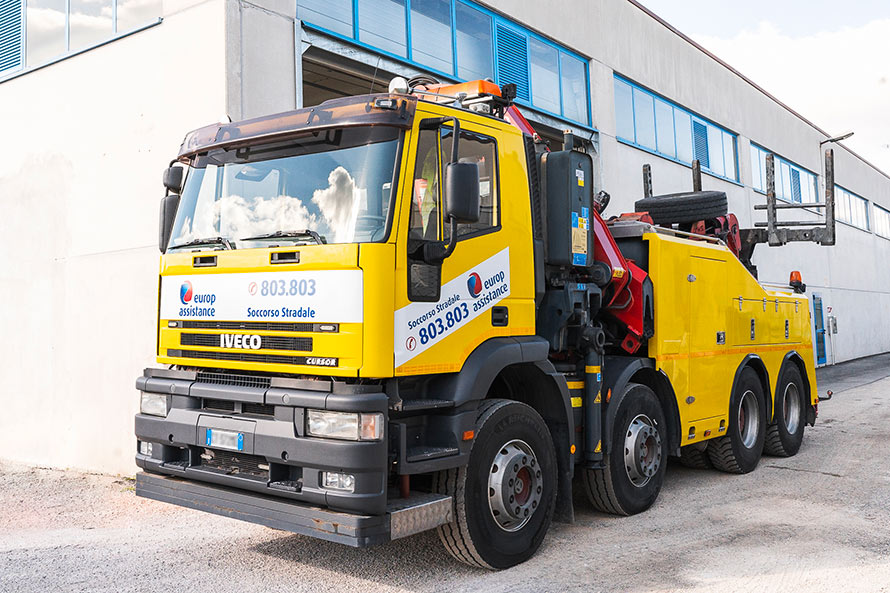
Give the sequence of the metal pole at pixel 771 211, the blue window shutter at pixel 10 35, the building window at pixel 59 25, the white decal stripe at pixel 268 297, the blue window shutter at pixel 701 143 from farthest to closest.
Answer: the blue window shutter at pixel 701 143, the metal pole at pixel 771 211, the blue window shutter at pixel 10 35, the building window at pixel 59 25, the white decal stripe at pixel 268 297

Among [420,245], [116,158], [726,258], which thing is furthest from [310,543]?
[116,158]

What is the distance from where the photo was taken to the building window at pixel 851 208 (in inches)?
1241

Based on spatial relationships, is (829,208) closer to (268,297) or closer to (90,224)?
(268,297)

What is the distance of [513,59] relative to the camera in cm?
1331

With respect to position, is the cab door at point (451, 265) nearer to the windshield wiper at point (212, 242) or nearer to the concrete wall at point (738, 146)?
the windshield wiper at point (212, 242)

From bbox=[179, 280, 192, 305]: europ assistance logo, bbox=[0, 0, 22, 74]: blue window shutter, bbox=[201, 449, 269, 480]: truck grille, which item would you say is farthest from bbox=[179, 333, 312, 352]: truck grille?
bbox=[0, 0, 22, 74]: blue window shutter

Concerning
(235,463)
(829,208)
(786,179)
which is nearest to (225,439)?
(235,463)

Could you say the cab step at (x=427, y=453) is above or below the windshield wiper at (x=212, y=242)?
below

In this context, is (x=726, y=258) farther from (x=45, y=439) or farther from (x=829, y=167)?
(x=45, y=439)

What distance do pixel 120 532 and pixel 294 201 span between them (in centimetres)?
352

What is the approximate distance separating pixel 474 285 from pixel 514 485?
1.37m

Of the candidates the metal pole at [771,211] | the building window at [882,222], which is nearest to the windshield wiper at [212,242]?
the metal pole at [771,211]

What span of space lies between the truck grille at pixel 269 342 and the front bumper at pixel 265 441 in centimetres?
20

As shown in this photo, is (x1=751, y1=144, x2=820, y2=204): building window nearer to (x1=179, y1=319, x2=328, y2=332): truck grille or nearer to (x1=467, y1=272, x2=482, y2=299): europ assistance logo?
(x1=467, y1=272, x2=482, y2=299): europ assistance logo
